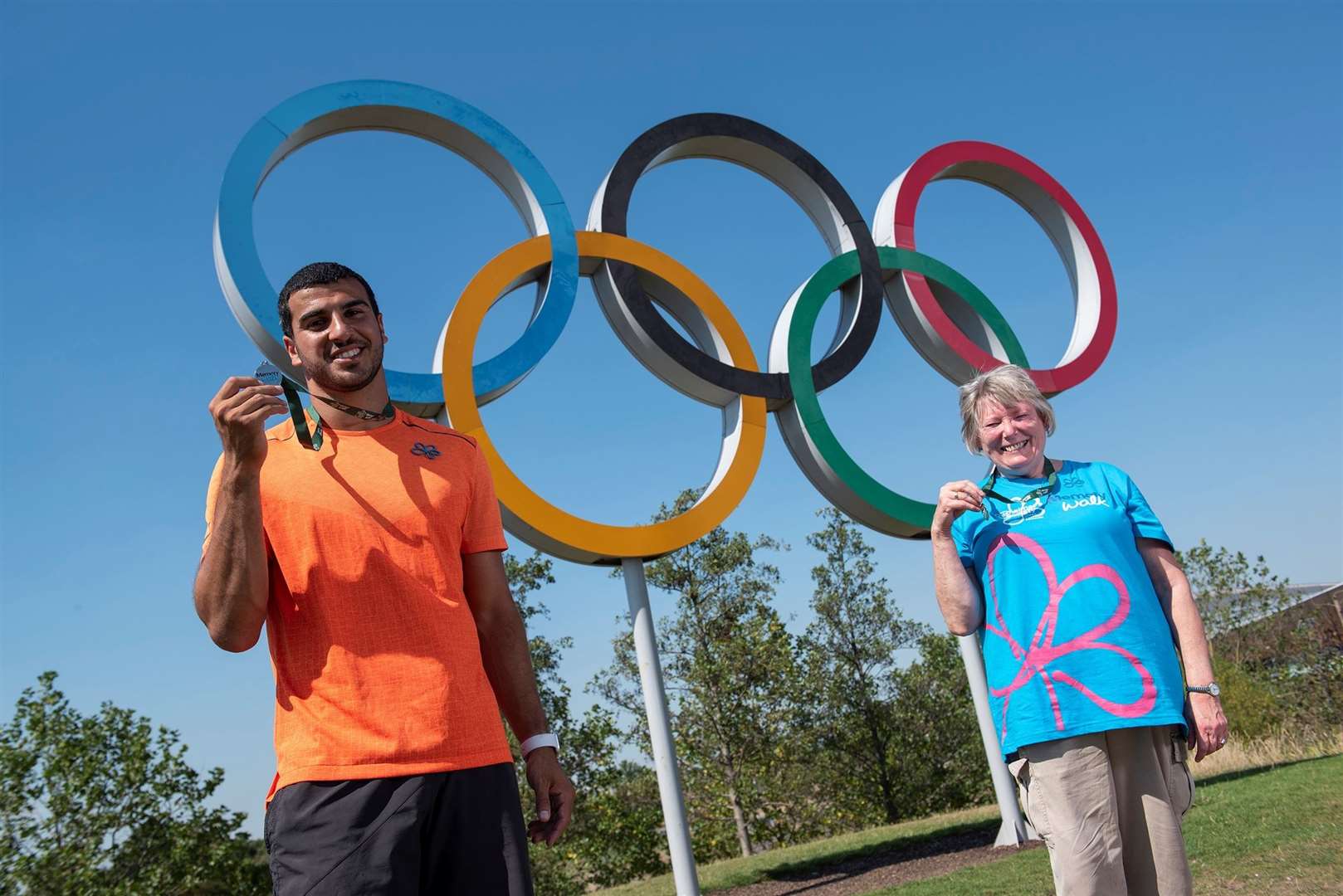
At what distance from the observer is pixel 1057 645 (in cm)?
280

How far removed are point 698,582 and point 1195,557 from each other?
27.3 ft

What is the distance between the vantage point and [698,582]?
14.4 m

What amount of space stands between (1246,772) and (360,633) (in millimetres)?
10538

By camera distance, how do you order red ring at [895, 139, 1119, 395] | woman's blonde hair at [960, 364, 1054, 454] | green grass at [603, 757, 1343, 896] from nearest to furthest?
woman's blonde hair at [960, 364, 1054, 454] < green grass at [603, 757, 1343, 896] < red ring at [895, 139, 1119, 395]

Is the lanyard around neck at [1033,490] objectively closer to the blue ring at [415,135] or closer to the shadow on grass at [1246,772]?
the blue ring at [415,135]

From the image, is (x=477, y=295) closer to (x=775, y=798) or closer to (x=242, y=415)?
(x=242, y=415)

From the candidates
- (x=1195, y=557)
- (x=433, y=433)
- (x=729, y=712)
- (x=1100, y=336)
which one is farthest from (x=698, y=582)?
(x=433, y=433)

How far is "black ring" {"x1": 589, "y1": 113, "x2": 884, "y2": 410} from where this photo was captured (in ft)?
23.0

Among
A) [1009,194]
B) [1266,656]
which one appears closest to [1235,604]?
[1266,656]

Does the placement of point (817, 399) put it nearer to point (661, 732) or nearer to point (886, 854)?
point (661, 732)

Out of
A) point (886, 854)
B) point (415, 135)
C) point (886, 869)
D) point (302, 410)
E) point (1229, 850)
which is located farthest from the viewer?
point (886, 854)

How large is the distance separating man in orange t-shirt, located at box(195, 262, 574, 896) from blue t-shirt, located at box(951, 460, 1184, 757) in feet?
4.27

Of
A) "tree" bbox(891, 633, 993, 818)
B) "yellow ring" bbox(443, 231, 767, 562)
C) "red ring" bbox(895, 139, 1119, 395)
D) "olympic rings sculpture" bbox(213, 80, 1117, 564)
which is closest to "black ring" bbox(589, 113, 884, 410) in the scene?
"olympic rings sculpture" bbox(213, 80, 1117, 564)

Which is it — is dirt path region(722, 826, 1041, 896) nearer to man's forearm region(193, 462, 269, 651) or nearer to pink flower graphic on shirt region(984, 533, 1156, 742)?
pink flower graphic on shirt region(984, 533, 1156, 742)
